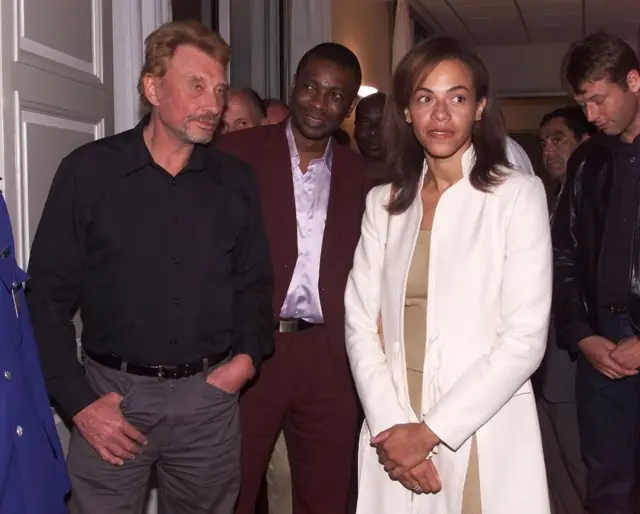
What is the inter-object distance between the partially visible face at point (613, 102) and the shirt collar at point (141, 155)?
50.3 inches

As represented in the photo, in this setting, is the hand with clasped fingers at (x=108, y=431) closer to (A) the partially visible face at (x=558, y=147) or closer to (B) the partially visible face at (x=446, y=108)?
(B) the partially visible face at (x=446, y=108)

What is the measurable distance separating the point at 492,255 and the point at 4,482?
46.3 inches

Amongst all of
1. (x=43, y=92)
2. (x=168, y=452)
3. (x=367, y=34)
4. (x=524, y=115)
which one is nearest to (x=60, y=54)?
(x=43, y=92)

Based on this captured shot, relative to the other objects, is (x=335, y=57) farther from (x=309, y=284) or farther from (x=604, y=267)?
(x=604, y=267)

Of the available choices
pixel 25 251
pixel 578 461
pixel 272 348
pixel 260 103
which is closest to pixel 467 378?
pixel 272 348

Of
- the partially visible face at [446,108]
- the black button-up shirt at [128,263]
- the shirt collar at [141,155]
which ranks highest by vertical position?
the partially visible face at [446,108]

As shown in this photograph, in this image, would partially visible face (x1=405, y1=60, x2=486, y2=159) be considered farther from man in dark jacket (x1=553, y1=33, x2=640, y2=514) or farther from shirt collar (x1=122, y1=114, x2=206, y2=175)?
man in dark jacket (x1=553, y1=33, x2=640, y2=514)

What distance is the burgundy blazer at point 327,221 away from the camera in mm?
2602

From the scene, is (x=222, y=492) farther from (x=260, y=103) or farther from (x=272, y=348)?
(x=260, y=103)

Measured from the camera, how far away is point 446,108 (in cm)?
198

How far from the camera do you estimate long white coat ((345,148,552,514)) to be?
72.4 inches

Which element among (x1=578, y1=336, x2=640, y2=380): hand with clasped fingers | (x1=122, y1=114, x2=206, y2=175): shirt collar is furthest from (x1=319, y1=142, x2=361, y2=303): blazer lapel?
(x1=578, y1=336, x2=640, y2=380): hand with clasped fingers

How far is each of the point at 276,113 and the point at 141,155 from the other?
1988 mm

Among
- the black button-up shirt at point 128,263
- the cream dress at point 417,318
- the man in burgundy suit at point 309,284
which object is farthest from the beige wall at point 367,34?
the cream dress at point 417,318
